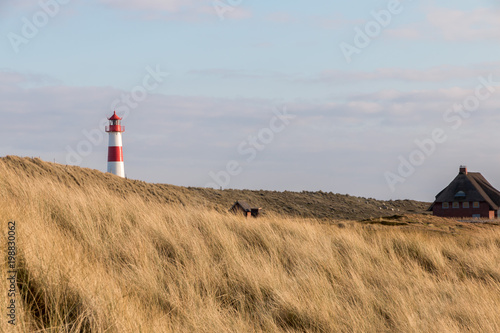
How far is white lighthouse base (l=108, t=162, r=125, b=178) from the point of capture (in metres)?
30.8

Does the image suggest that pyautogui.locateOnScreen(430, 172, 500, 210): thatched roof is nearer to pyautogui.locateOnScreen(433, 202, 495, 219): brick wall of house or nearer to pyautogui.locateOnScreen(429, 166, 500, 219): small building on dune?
pyautogui.locateOnScreen(429, 166, 500, 219): small building on dune

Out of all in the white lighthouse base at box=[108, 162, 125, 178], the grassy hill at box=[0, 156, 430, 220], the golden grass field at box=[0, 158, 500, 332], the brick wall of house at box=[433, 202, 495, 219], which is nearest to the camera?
the golden grass field at box=[0, 158, 500, 332]

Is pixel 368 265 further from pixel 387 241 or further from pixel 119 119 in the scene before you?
pixel 119 119

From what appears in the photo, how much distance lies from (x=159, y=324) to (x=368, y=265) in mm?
3987

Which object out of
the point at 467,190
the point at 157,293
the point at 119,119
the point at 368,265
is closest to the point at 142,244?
the point at 157,293

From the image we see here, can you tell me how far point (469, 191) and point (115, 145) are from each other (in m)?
23.0

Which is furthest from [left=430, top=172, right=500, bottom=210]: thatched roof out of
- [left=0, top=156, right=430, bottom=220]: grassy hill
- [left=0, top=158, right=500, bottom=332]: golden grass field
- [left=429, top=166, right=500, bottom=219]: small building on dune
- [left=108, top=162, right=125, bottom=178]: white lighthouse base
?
[left=0, top=158, right=500, bottom=332]: golden grass field

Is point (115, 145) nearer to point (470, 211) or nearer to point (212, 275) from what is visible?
point (470, 211)

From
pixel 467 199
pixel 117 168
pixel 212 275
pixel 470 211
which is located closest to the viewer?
pixel 212 275

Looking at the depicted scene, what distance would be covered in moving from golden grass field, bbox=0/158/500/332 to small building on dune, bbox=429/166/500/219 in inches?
977

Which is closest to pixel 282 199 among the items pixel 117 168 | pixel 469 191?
pixel 469 191

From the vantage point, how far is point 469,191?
1251 inches

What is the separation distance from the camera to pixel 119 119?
105 feet

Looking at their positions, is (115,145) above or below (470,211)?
above
